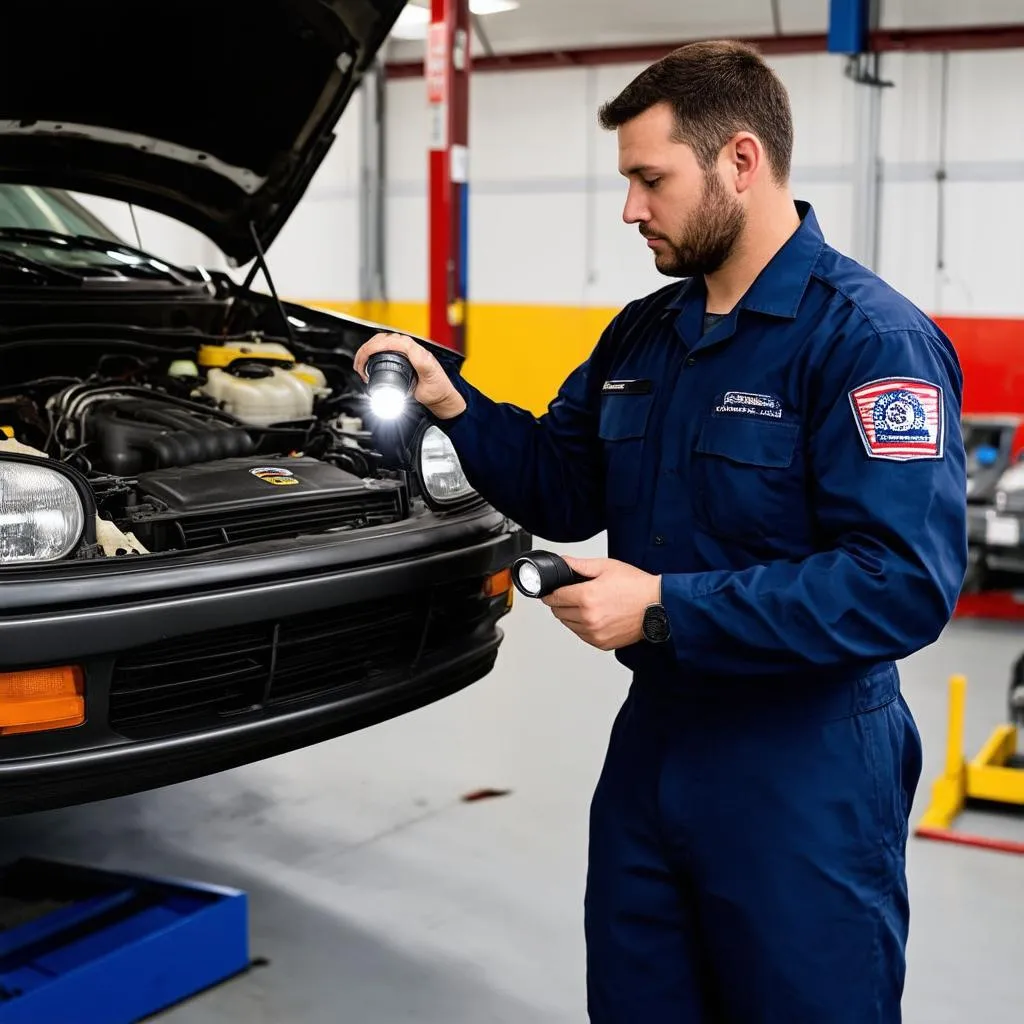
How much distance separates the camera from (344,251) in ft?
38.1

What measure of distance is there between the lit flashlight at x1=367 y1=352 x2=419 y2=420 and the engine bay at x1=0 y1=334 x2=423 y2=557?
0.50 m

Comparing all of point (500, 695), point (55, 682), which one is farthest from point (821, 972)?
point (500, 695)

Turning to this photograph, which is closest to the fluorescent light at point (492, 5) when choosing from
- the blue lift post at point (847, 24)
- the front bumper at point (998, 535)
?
the blue lift post at point (847, 24)

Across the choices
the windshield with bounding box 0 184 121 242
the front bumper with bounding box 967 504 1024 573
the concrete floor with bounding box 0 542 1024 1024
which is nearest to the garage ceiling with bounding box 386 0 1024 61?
the front bumper with bounding box 967 504 1024 573

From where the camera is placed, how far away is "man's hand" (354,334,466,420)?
1885 millimetres

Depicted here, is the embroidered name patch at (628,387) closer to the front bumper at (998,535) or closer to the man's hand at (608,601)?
the man's hand at (608,601)

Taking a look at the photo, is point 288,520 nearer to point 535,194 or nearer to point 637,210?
point 637,210

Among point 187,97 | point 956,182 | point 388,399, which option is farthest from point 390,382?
point 956,182

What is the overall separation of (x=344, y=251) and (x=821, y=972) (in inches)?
417

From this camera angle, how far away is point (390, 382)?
1.82m

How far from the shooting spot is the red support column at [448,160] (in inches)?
290

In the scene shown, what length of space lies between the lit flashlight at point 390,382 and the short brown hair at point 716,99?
0.46 metres

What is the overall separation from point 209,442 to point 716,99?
1.36 m

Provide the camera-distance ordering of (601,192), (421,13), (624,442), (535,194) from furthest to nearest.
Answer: (535,194), (601,192), (421,13), (624,442)
